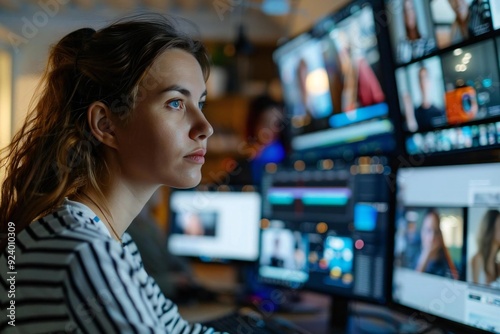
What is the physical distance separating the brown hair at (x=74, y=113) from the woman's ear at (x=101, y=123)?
0.04ft

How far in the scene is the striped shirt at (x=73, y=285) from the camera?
66 cm

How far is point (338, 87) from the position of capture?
165 centimetres

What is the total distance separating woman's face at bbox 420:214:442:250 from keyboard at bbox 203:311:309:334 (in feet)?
1.20

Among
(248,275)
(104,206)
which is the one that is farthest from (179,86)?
(248,275)

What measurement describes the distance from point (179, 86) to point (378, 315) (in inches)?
35.9

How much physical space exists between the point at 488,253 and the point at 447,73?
1.39ft

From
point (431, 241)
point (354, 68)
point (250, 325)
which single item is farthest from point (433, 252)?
point (354, 68)

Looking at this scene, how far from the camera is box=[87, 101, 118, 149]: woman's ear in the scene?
3.07 ft

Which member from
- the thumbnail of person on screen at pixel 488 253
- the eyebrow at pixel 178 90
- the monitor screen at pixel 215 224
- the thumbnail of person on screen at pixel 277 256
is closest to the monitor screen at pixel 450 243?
the thumbnail of person on screen at pixel 488 253

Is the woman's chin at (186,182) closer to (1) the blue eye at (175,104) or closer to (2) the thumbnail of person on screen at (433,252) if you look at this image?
(1) the blue eye at (175,104)

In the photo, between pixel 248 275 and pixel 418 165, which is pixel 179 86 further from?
pixel 248 275

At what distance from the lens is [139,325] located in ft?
2.18

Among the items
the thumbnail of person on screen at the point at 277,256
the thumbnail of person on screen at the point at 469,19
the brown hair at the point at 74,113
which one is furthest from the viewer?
the thumbnail of person on screen at the point at 277,256

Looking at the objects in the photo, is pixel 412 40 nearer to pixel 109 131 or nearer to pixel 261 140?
pixel 109 131
